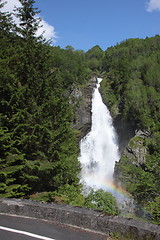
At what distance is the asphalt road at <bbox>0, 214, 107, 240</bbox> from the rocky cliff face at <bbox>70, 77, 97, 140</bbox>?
917 inches

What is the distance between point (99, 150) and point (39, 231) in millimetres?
25447

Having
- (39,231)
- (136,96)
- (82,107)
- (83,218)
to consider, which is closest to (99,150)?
(82,107)

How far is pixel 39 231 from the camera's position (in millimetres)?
4512

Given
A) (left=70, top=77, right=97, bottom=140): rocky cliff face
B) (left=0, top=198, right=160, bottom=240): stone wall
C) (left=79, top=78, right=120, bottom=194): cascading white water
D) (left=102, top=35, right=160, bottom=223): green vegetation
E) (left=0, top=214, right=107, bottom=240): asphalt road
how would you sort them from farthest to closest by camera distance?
(left=70, top=77, right=97, bottom=140): rocky cliff face, (left=79, top=78, right=120, bottom=194): cascading white water, (left=102, top=35, right=160, bottom=223): green vegetation, (left=0, top=214, right=107, bottom=240): asphalt road, (left=0, top=198, right=160, bottom=240): stone wall

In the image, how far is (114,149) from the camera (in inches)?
1192

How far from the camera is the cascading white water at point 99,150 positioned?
1080 inches

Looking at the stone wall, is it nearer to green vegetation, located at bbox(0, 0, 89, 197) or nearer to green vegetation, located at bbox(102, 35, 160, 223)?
green vegetation, located at bbox(0, 0, 89, 197)

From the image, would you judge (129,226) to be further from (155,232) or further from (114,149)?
(114,149)

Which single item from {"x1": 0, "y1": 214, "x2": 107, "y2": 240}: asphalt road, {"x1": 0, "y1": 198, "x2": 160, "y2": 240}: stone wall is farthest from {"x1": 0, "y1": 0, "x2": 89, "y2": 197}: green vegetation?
{"x1": 0, "y1": 214, "x2": 107, "y2": 240}: asphalt road

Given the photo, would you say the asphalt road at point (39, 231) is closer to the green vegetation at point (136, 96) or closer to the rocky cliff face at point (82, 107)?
the green vegetation at point (136, 96)

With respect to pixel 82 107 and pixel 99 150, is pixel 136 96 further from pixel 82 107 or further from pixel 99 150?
pixel 99 150

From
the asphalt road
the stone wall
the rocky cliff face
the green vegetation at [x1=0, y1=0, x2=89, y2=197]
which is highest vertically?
the rocky cliff face

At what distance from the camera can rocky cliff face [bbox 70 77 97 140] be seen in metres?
30.8

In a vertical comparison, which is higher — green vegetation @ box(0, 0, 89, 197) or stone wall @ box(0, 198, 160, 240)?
green vegetation @ box(0, 0, 89, 197)
